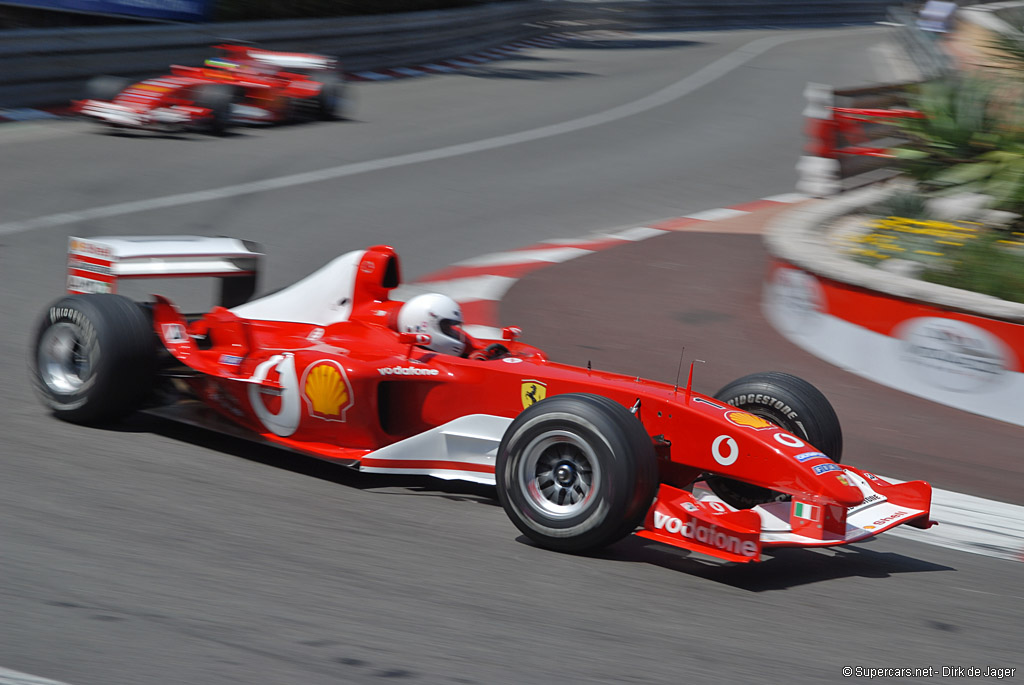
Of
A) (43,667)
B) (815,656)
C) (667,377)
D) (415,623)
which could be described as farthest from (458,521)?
(667,377)

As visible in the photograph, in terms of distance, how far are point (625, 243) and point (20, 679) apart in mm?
8700

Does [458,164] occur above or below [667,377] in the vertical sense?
above

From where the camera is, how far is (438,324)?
5.55 meters

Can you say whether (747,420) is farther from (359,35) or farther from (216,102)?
(359,35)

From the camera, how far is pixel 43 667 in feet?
11.3

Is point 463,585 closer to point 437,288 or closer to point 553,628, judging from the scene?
point 553,628

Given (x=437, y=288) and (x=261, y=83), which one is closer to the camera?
(x=437, y=288)

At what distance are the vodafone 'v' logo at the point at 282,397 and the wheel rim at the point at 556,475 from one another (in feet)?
4.36

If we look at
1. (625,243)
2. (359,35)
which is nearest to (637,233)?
(625,243)

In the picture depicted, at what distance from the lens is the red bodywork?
15.0ft

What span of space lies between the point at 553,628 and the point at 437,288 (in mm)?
5876

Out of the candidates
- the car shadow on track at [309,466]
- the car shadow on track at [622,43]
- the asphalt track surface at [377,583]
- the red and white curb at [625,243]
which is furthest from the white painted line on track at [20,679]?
the car shadow on track at [622,43]

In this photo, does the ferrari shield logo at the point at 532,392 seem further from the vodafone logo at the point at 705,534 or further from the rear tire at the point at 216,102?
the rear tire at the point at 216,102

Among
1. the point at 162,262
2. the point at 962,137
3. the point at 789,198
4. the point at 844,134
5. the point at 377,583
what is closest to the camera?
the point at 377,583
